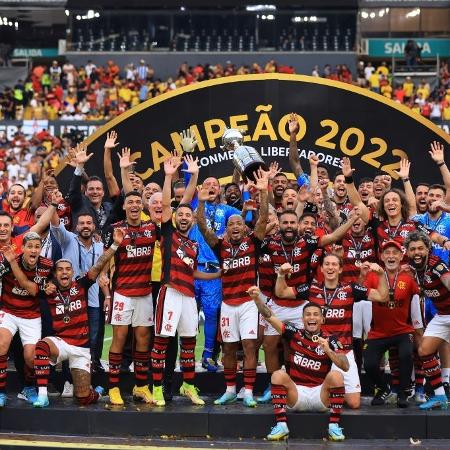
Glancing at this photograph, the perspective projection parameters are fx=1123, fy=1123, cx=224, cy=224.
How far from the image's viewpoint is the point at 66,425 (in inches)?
370

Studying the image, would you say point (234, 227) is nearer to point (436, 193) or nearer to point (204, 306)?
point (204, 306)

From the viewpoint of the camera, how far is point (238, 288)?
9773mm

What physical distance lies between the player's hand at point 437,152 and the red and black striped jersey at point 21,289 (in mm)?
3877

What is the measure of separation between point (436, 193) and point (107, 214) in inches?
126

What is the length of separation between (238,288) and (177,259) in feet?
1.93

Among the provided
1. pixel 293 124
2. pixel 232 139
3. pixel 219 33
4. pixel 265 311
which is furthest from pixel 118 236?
pixel 219 33

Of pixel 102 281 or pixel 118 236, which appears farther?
pixel 102 281

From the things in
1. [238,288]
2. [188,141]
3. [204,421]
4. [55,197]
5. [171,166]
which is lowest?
[204,421]

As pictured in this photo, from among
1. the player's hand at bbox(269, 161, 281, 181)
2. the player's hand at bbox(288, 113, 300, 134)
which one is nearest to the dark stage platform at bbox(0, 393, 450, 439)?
the player's hand at bbox(269, 161, 281, 181)

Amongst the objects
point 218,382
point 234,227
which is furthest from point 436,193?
point 218,382

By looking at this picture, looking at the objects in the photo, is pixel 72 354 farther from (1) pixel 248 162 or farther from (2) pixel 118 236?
(1) pixel 248 162

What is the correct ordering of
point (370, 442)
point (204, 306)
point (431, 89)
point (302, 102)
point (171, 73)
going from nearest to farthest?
point (370, 442), point (204, 306), point (302, 102), point (431, 89), point (171, 73)

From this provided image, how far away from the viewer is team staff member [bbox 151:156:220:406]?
9594 mm

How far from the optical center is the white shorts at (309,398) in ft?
29.9
